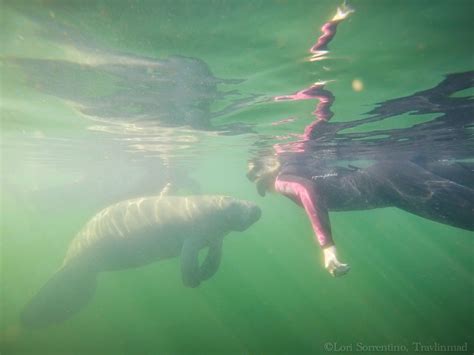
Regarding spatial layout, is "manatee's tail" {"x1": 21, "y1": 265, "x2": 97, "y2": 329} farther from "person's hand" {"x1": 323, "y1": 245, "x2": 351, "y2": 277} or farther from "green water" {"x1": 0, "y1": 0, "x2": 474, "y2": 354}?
"person's hand" {"x1": 323, "y1": 245, "x2": 351, "y2": 277}

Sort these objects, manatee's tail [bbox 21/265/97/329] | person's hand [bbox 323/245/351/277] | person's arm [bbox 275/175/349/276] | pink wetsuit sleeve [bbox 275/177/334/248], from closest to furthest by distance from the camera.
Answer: person's hand [bbox 323/245/351/277]
person's arm [bbox 275/175/349/276]
pink wetsuit sleeve [bbox 275/177/334/248]
manatee's tail [bbox 21/265/97/329]

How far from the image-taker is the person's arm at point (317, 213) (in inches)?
170

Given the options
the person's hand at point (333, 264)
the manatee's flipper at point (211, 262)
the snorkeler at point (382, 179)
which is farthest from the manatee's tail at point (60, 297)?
the person's hand at point (333, 264)

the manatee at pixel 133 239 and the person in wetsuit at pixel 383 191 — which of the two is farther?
the manatee at pixel 133 239

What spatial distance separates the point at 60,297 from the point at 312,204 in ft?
39.4

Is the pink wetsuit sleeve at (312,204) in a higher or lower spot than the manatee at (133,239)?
higher

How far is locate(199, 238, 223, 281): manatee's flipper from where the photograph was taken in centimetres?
1093

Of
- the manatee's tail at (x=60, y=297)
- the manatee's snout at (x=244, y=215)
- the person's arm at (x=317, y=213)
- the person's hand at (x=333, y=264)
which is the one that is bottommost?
the manatee's tail at (x=60, y=297)

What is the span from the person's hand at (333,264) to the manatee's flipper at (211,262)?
702cm

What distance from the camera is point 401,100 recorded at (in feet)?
31.4

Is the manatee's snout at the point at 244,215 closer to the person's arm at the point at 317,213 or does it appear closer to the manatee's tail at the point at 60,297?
the person's arm at the point at 317,213

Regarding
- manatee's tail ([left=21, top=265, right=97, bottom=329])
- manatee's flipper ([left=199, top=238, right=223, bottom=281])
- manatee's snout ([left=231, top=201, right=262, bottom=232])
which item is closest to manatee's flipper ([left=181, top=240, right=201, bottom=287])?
manatee's flipper ([left=199, top=238, right=223, bottom=281])

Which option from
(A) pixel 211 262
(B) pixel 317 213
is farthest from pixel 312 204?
(A) pixel 211 262

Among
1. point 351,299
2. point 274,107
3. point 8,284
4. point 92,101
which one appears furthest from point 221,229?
point 8,284
